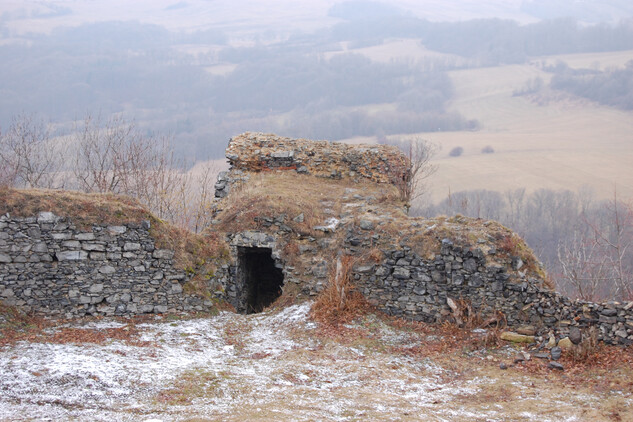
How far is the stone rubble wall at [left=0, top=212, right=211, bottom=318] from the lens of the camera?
1191 cm

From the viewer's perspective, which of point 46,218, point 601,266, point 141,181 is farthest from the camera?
point 141,181

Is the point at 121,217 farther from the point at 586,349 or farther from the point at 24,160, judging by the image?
the point at 24,160

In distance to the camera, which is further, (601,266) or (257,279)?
(601,266)

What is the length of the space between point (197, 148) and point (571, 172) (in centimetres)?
4404

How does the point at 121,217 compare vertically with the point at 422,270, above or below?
above

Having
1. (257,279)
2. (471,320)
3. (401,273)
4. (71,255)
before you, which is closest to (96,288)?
(71,255)

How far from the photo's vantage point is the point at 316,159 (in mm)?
19531

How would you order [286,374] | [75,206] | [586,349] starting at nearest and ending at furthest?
[286,374] → [586,349] → [75,206]

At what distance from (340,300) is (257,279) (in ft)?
13.3

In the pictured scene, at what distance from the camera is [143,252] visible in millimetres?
12727

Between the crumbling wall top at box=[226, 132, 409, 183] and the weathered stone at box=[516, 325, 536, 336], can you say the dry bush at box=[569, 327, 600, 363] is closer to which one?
the weathered stone at box=[516, 325, 536, 336]

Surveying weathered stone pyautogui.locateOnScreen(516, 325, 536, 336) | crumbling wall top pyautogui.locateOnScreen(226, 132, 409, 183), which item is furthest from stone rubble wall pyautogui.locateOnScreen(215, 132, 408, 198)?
weathered stone pyautogui.locateOnScreen(516, 325, 536, 336)

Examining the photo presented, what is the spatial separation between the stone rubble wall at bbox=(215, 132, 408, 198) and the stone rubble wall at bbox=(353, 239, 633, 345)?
688 centimetres

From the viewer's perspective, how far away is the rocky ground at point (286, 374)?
854 centimetres
